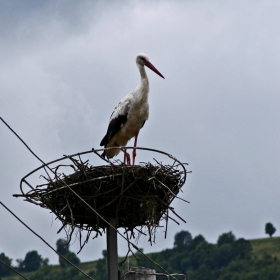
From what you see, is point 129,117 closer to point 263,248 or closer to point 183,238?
point 263,248

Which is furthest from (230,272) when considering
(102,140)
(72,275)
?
(102,140)

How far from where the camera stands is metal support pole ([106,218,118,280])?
720 cm

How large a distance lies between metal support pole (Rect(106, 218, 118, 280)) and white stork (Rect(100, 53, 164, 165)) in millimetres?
3659

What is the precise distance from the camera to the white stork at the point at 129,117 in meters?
11.3

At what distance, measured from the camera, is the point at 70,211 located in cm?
819

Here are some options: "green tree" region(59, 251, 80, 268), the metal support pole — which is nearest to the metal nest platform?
the metal support pole

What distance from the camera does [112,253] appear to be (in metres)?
7.39

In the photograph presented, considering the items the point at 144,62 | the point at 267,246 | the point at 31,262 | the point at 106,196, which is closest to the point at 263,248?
the point at 267,246

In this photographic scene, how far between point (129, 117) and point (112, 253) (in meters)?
4.16

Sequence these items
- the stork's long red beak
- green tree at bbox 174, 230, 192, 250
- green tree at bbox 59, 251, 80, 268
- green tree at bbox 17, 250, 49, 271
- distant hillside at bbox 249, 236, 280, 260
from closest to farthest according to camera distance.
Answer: the stork's long red beak, green tree at bbox 59, 251, 80, 268, green tree at bbox 17, 250, 49, 271, distant hillside at bbox 249, 236, 280, 260, green tree at bbox 174, 230, 192, 250

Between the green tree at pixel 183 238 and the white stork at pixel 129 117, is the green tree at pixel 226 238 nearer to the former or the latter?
the green tree at pixel 183 238

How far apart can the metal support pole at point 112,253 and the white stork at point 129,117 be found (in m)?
3.66

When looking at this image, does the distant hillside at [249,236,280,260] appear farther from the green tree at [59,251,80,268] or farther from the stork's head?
the stork's head

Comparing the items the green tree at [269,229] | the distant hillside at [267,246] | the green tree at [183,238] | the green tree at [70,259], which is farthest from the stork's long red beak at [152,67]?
the green tree at [269,229]
